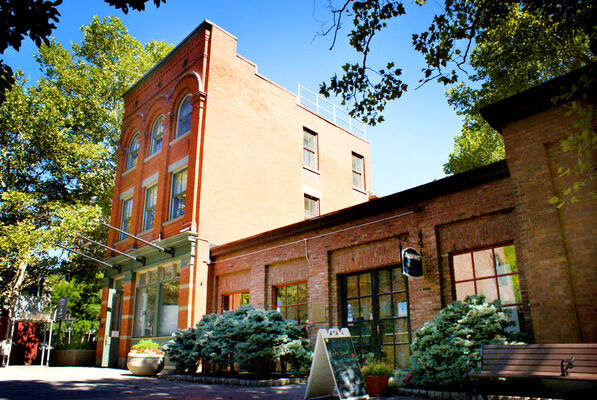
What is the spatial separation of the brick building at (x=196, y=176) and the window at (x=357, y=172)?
176 cm

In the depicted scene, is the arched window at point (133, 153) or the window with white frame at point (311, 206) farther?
the arched window at point (133, 153)

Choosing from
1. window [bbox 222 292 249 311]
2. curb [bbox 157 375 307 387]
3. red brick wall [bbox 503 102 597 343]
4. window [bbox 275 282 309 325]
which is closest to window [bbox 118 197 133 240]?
window [bbox 222 292 249 311]

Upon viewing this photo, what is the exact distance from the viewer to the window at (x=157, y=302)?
1773cm

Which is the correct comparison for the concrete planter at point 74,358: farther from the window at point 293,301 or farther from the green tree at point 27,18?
the green tree at point 27,18

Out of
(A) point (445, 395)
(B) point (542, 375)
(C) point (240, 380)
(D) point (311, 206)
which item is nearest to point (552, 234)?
(B) point (542, 375)

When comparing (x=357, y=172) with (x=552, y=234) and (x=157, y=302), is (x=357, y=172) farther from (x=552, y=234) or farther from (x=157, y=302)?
(x=552, y=234)

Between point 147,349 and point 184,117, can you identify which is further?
point 184,117

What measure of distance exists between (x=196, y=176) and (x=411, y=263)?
393 inches

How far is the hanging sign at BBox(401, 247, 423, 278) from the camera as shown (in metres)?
10.0

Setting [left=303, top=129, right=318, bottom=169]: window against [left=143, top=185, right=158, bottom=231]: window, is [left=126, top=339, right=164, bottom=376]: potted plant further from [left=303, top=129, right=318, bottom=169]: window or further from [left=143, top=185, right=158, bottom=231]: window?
[left=303, top=129, right=318, bottom=169]: window

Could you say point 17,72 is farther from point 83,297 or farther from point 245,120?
point 83,297

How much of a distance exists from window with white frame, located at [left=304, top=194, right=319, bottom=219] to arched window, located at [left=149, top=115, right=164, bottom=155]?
24.1ft

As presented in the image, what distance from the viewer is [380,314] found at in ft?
37.9

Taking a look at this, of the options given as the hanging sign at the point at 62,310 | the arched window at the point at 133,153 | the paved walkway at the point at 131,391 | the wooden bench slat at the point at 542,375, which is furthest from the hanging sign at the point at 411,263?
the hanging sign at the point at 62,310
